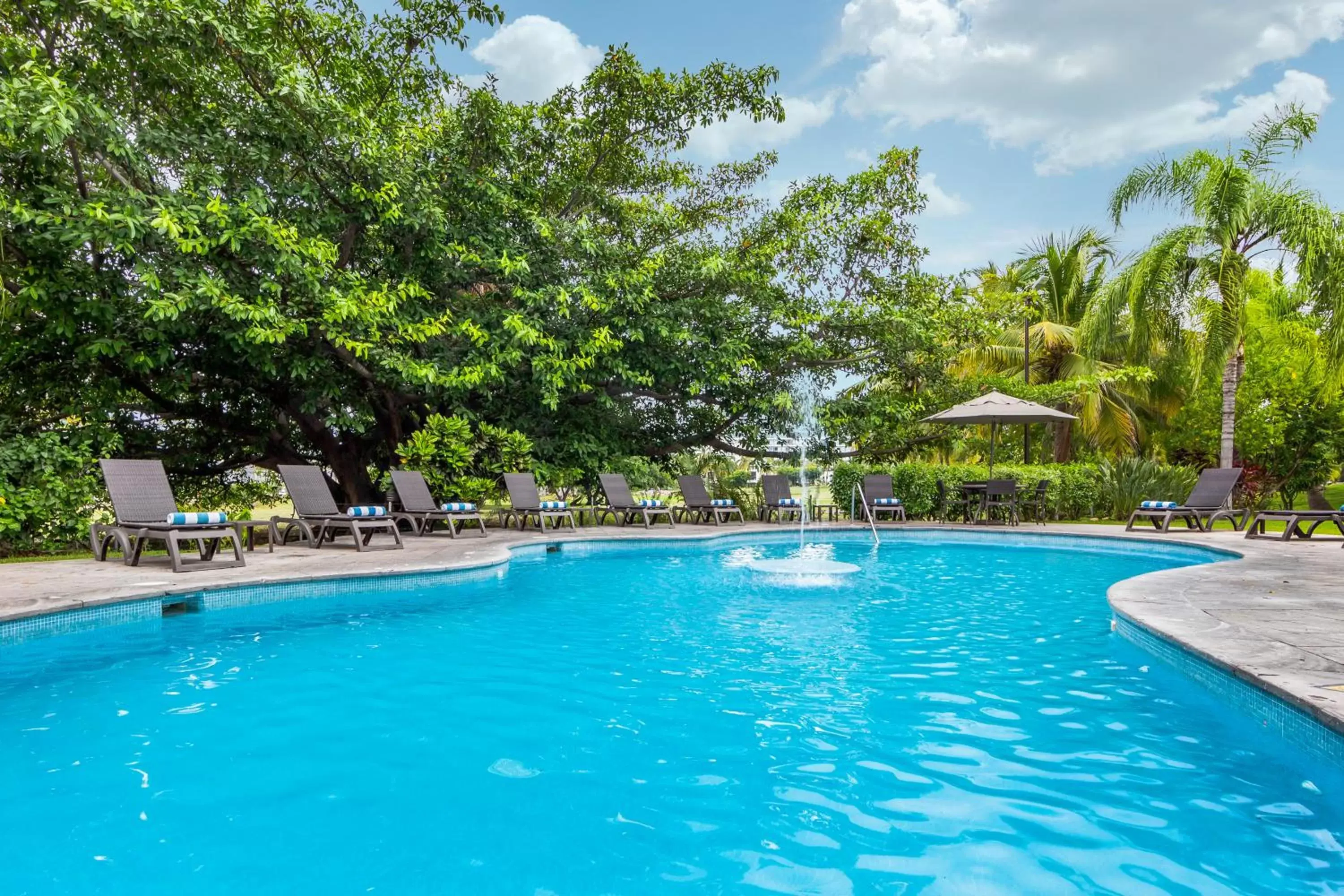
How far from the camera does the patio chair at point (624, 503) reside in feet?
45.8

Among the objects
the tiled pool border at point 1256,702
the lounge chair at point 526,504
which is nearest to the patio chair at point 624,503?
the lounge chair at point 526,504

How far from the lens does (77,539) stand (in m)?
8.70

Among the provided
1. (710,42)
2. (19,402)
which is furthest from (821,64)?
(19,402)

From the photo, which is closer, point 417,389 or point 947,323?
point 417,389

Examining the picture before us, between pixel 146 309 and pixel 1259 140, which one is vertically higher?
pixel 1259 140

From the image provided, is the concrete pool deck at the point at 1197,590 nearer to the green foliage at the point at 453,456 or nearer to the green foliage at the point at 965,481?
the green foliage at the point at 453,456

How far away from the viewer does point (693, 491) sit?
15.2m

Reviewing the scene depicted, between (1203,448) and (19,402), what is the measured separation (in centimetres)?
2572

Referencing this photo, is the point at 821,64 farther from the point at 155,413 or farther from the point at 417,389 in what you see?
the point at 155,413

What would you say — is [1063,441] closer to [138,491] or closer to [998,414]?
[998,414]

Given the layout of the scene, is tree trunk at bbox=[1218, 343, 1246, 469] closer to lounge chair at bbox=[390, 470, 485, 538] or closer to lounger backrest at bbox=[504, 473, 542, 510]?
lounger backrest at bbox=[504, 473, 542, 510]

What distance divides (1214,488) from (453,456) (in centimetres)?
1280

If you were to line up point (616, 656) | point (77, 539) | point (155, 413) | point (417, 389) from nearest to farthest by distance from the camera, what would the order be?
1. point (616, 656)
2. point (77, 539)
3. point (155, 413)
4. point (417, 389)

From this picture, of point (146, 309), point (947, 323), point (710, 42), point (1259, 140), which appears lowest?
point (146, 309)
